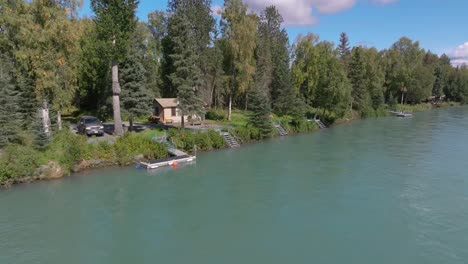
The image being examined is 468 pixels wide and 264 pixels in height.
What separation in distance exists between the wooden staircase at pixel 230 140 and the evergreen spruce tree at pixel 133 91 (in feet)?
24.3

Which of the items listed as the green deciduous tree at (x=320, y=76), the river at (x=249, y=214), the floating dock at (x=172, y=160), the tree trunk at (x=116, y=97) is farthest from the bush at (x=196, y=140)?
the green deciduous tree at (x=320, y=76)

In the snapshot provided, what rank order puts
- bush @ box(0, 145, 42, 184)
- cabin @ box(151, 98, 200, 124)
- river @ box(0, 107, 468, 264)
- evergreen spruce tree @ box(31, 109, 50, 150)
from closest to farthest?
river @ box(0, 107, 468, 264) < bush @ box(0, 145, 42, 184) < evergreen spruce tree @ box(31, 109, 50, 150) < cabin @ box(151, 98, 200, 124)

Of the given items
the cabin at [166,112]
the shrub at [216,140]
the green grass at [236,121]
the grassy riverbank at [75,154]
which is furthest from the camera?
the green grass at [236,121]

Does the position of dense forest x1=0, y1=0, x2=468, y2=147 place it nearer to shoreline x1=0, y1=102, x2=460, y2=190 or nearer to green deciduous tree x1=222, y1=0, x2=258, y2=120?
green deciduous tree x1=222, y1=0, x2=258, y2=120

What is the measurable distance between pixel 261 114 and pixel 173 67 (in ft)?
43.5

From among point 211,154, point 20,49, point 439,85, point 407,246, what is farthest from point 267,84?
point 439,85

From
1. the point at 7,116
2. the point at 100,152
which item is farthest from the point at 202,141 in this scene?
the point at 7,116

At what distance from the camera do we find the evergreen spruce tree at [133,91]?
3173 centimetres

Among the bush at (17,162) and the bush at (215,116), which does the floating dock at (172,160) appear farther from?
the bush at (215,116)

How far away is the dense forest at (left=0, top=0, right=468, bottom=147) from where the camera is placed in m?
24.9

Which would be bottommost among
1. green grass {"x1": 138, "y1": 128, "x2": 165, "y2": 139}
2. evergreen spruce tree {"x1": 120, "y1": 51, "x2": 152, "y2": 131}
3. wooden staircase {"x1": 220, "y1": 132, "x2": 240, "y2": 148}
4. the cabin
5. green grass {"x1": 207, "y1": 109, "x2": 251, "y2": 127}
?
wooden staircase {"x1": 220, "y1": 132, "x2": 240, "y2": 148}

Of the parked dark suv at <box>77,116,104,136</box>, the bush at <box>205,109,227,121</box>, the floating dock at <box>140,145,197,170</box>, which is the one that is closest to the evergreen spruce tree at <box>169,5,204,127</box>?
the floating dock at <box>140,145,197,170</box>

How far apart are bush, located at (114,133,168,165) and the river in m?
1.47

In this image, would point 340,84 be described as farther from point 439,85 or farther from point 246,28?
point 439,85
